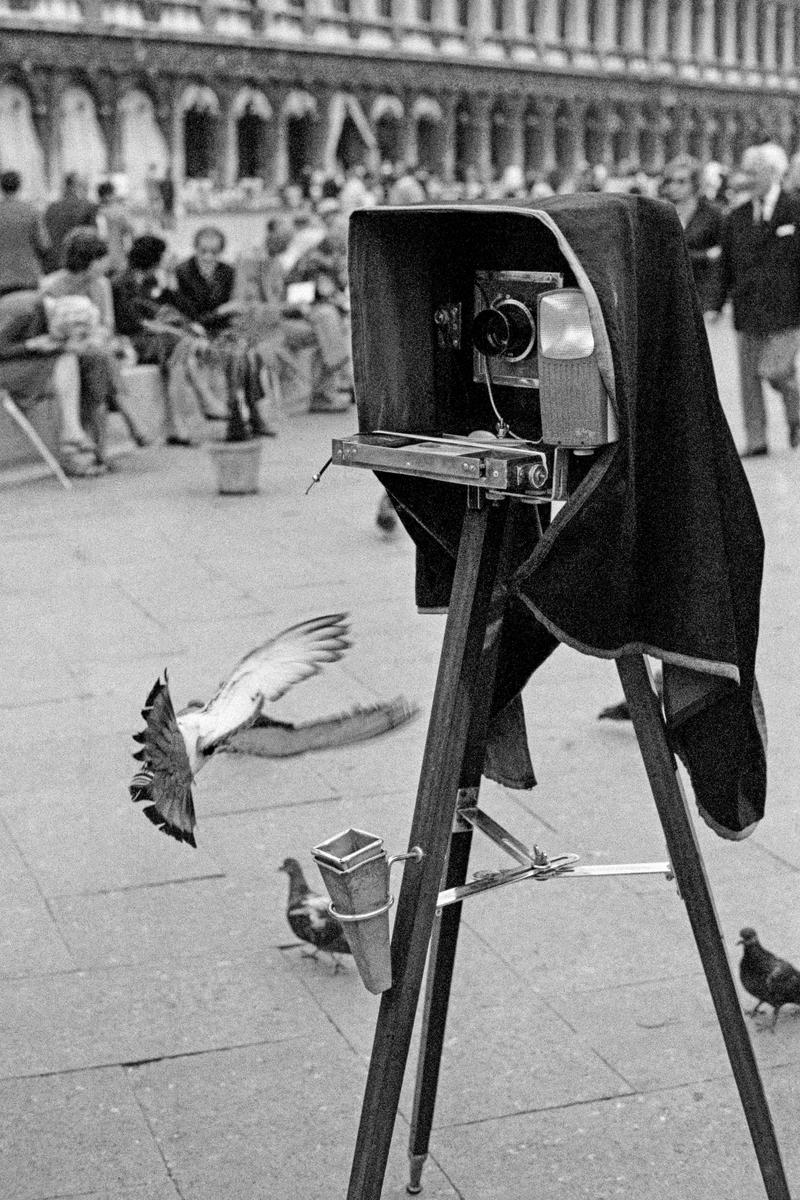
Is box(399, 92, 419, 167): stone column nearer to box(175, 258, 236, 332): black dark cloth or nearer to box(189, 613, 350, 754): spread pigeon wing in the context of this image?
box(175, 258, 236, 332): black dark cloth

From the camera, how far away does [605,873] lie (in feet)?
9.34

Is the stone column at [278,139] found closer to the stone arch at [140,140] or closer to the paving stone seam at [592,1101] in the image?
the stone arch at [140,140]

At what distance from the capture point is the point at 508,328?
2648 mm

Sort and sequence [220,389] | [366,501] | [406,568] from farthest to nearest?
[220,389] < [366,501] < [406,568]

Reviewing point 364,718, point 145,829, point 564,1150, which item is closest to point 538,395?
point 564,1150

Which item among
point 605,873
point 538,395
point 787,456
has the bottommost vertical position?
point 787,456

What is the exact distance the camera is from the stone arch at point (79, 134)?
34.7 m

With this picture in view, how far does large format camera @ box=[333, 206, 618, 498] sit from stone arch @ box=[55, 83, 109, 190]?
107 feet

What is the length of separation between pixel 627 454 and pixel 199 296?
10605 mm

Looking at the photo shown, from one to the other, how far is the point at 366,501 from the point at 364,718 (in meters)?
4.49

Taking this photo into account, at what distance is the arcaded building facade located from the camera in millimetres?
34812

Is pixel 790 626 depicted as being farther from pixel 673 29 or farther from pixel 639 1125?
pixel 673 29

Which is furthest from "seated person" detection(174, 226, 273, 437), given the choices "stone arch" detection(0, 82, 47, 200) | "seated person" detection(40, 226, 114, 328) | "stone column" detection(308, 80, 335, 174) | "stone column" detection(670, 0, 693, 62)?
"stone column" detection(670, 0, 693, 62)

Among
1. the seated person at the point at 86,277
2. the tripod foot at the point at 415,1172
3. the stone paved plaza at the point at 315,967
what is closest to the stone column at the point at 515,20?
the seated person at the point at 86,277
